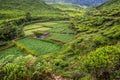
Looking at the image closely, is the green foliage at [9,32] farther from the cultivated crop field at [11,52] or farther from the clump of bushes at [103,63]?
the clump of bushes at [103,63]

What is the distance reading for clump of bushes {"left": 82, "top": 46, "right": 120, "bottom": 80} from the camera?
36062 mm

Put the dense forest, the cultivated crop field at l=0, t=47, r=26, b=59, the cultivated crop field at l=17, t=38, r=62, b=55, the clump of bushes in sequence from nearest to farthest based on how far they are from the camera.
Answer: the dense forest, the clump of bushes, the cultivated crop field at l=0, t=47, r=26, b=59, the cultivated crop field at l=17, t=38, r=62, b=55

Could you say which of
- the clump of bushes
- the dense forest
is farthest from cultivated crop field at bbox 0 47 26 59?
the clump of bushes

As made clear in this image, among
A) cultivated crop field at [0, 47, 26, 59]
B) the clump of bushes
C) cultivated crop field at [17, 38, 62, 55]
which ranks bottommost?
cultivated crop field at [0, 47, 26, 59]

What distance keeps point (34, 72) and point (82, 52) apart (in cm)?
3329

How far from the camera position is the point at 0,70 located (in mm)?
32719

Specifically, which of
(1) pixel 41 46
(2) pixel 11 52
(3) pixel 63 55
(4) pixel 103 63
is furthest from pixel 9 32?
(4) pixel 103 63

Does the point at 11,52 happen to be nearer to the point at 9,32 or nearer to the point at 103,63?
the point at 9,32

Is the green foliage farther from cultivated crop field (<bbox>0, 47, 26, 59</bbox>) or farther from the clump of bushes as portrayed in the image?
the clump of bushes

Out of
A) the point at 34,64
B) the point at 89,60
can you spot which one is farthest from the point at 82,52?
the point at 34,64

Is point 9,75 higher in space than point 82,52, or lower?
higher

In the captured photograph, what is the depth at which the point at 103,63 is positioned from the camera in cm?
3603

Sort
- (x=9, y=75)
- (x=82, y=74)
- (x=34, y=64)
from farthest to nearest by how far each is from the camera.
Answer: (x=82, y=74)
(x=34, y=64)
(x=9, y=75)

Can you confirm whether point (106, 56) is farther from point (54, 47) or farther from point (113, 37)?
point (54, 47)
